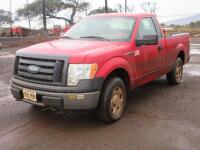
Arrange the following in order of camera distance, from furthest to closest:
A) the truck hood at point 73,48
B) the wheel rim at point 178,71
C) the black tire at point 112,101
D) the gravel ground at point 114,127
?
the wheel rim at point 178,71, the black tire at point 112,101, the truck hood at point 73,48, the gravel ground at point 114,127

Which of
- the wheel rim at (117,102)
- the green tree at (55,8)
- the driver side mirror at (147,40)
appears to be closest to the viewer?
the wheel rim at (117,102)

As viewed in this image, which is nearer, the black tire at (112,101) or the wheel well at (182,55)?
the black tire at (112,101)

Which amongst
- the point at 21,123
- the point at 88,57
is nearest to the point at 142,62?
the point at 88,57

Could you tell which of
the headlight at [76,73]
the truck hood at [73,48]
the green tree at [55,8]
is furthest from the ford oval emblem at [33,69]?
the green tree at [55,8]

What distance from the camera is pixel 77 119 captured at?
18.4 ft

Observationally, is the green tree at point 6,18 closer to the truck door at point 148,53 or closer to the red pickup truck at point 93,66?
the truck door at point 148,53

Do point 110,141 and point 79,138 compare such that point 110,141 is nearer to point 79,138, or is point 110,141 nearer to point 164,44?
point 79,138

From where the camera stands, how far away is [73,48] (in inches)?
208

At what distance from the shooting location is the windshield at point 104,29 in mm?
6098

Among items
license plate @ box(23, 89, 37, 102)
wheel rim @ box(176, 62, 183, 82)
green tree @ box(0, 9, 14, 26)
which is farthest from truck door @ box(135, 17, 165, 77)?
green tree @ box(0, 9, 14, 26)

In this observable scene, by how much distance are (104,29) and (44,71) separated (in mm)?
1800

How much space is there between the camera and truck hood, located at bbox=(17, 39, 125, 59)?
5.05 metres

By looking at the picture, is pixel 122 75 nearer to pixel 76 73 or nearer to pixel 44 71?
pixel 76 73

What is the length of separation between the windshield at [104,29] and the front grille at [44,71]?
1.39 meters
